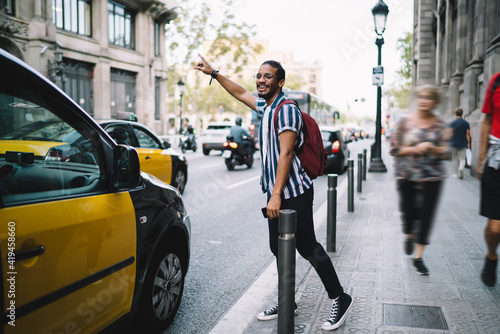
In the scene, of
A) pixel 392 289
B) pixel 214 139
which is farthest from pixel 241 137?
pixel 392 289

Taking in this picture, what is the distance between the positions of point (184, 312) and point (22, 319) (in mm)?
1972

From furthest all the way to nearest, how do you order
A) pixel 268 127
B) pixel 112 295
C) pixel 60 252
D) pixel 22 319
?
pixel 268 127 < pixel 112 295 < pixel 60 252 < pixel 22 319

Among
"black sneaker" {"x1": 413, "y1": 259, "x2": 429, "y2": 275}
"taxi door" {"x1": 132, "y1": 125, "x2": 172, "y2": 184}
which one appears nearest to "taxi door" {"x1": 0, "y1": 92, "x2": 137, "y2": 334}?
"black sneaker" {"x1": 413, "y1": 259, "x2": 429, "y2": 275}

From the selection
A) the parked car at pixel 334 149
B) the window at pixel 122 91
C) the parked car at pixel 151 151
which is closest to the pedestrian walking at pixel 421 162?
the parked car at pixel 151 151

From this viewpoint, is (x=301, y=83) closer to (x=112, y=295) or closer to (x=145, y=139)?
(x=145, y=139)

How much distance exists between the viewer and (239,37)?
3494 cm

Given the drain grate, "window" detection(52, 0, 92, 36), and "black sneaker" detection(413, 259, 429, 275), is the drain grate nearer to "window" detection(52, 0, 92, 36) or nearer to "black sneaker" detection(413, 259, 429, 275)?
"black sneaker" detection(413, 259, 429, 275)

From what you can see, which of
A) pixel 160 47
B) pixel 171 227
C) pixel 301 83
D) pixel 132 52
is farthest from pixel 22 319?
pixel 301 83

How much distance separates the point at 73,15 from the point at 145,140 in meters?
18.3

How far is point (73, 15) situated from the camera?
24.7 metres

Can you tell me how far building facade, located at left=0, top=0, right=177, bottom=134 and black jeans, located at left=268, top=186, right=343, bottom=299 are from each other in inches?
752

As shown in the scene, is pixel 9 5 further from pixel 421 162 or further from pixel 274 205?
pixel 274 205

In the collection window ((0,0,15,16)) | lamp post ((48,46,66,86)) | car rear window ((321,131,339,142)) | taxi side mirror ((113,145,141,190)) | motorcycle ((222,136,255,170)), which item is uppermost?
window ((0,0,15,16))

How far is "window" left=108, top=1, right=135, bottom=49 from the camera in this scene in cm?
2805
